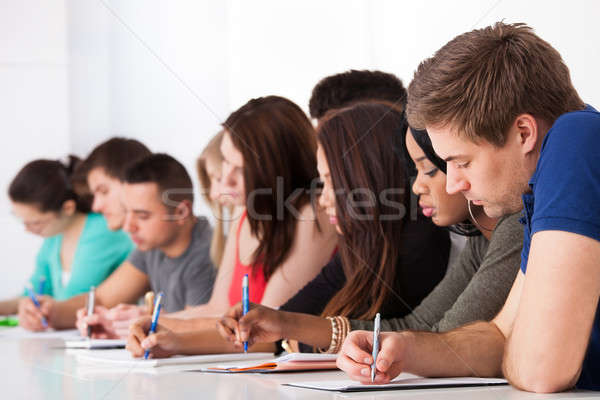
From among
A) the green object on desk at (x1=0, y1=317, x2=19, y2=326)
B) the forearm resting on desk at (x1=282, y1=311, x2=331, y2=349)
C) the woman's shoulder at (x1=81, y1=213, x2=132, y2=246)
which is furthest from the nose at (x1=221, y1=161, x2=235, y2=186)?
the green object on desk at (x1=0, y1=317, x2=19, y2=326)

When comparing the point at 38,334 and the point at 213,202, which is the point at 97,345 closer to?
the point at 38,334

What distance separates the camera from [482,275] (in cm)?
114

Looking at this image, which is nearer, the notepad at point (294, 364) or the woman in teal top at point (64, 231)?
the notepad at point (294, 364)

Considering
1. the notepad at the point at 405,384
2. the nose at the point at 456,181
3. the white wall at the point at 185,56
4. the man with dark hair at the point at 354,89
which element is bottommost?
the notepad at the point at 405,384

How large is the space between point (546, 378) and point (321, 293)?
2.69 feet

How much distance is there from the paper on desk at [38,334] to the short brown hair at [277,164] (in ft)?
1.99

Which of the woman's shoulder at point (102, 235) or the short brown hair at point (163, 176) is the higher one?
the short brown hair at point (163, 176)

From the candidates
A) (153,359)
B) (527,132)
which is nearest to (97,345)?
(153,359)

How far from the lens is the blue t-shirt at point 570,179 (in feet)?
2.52

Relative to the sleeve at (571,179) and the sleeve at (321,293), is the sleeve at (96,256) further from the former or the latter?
the sleeve at (571,179)

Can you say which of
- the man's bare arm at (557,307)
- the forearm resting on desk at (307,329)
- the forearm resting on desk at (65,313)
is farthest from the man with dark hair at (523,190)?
the forearm resting on desk at (65,313)

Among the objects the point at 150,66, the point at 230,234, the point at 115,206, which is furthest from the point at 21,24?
the point at 230,234

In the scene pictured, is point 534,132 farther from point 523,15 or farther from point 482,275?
point 523,15

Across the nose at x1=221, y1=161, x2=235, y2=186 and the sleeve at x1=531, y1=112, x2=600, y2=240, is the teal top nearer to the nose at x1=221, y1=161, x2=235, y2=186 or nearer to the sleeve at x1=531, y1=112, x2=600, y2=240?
the nose at x1=221, y1=161, x2=235, y2=186
